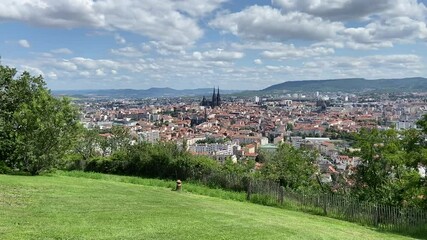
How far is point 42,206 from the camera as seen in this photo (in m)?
13.1

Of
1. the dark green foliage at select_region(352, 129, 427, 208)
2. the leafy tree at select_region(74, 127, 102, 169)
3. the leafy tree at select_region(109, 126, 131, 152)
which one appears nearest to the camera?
the dark green foliage at select_region(352, 129, 427, 208)

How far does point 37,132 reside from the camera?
2338cm

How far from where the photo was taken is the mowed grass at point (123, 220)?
1041 centimetres

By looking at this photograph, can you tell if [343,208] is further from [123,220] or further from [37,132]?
[37,132]

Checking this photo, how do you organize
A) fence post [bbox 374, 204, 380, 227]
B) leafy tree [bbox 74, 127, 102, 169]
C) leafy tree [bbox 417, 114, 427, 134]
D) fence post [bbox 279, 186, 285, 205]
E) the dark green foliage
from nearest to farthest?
fence post [bbox 374, 204, 380, 227] < leafy tree [bbox 417, 114, 427, 134] < the dark green foliage < fence post [bbox 279, 186, 285, 205] < leafy tree [bbox 74, 127, 102, 169]

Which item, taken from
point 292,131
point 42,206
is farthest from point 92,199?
point 292,131

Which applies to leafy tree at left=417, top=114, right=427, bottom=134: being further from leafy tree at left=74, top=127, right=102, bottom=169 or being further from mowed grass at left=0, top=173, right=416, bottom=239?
leafy tree at left=74, top=127, right=102, bottom=169

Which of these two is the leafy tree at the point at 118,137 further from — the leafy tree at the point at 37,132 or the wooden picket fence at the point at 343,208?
the wooden picket fence at the point at 343,208

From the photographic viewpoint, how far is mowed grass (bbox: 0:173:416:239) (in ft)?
34.2

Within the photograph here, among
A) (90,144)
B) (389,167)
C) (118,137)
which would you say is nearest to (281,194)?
(389,167)

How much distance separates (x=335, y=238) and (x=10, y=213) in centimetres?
868

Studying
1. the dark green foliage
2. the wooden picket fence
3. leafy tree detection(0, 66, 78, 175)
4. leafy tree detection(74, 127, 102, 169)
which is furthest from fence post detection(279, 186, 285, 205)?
leafy tree detection(74, 127, 102, 169)

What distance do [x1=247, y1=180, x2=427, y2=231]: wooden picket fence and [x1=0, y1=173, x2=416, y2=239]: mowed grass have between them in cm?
96

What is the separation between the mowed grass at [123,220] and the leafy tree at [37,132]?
644 cm
